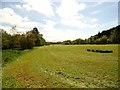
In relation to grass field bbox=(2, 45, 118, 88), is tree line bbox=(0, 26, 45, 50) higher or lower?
higher

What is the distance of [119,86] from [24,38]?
86.7 metres

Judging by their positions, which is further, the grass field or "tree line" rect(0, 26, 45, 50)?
"tree line" rect(0, 26, 45, 50)

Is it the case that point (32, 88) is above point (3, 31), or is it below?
below

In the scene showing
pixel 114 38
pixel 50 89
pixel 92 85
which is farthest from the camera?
pixel 114 38

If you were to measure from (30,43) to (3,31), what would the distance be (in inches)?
613

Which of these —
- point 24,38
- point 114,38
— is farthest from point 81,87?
point 114,38

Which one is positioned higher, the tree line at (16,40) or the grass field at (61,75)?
the tree line at (16,40)

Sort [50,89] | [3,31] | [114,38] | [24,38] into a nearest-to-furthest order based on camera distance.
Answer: [50,89] → [3,31] → [24,38] → [114,38]

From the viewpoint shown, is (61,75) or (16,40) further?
(16,40)

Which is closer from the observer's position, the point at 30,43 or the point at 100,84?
the point at 100,84

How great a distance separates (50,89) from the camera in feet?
38.3

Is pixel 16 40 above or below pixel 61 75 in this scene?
above

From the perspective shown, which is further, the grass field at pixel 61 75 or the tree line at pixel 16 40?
the tree line at pixel 16 40

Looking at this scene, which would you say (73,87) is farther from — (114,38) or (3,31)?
(114,38)
